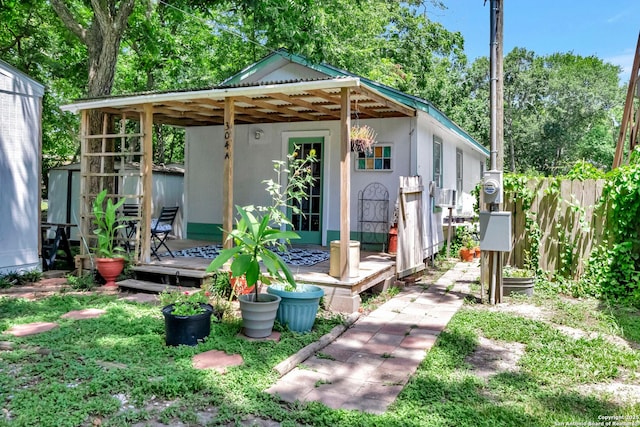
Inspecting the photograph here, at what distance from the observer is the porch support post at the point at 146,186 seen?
653 cm

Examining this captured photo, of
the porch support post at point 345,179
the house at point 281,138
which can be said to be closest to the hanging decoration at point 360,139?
the house at point 281,138

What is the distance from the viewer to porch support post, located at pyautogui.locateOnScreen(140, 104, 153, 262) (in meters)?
6.53

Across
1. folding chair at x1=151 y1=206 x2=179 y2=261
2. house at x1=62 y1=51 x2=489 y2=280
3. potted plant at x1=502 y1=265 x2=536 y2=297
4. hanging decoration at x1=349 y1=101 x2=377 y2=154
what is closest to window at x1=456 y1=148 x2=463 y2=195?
house at x1=62 y1=51 x2=489 y2=280

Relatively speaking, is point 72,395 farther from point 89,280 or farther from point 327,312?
point 89,280

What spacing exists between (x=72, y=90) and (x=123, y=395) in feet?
52.1

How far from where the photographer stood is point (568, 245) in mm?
6184

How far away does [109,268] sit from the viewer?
20.8 ft

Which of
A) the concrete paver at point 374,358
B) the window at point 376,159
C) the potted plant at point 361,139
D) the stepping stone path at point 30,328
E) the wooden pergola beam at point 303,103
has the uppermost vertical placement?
the wooden pergola beam at point 303,103

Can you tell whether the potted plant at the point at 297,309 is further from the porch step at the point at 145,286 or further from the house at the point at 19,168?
the house at the point at 19,168

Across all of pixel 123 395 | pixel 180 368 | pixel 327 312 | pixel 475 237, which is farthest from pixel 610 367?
pixel 475 237

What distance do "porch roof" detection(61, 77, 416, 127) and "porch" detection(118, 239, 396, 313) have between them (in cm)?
219

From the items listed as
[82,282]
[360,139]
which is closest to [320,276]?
[360,139]

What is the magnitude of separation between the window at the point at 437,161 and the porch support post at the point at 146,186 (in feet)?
17.2

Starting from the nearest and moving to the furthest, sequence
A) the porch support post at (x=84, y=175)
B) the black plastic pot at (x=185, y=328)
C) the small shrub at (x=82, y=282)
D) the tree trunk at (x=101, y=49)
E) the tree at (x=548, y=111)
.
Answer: the black plastic pot at (x=185, y=328)
the small shrub at (x=82, y=282)
the porch support post at (x=84, y=175)
the tree trunk at (x=101, y=49)
the tree at (x=548, y=111)
